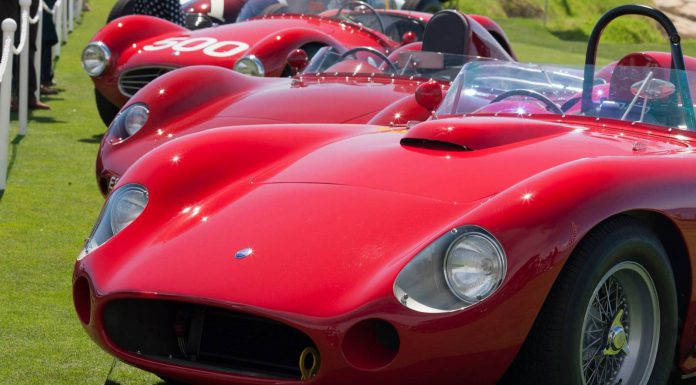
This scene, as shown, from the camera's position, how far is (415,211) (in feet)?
11.4

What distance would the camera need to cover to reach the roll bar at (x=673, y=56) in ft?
14.9

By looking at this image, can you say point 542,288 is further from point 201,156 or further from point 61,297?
point 61,297

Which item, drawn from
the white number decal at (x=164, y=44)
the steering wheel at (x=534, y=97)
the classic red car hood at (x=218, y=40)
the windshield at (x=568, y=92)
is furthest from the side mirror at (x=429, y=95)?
the white number decal at (x=164, y=44)

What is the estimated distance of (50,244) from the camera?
6395mm

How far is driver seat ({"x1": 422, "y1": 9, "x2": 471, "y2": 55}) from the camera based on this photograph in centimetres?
826

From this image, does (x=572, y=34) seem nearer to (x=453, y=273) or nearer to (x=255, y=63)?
(x=255, y=63)

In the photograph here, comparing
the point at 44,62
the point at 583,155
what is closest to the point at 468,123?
the point at 583,155

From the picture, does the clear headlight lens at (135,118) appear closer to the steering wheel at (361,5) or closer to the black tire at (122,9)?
the steering wheel at (361,5)

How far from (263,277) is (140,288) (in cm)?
37

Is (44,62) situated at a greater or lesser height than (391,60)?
lesser

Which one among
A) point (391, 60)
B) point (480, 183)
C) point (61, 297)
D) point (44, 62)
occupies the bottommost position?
point (44, 62)

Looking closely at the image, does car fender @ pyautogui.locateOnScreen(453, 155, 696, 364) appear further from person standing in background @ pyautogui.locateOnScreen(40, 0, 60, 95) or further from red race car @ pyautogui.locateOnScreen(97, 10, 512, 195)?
person standing in background @ pyautogui.locateOnScreen(40, 0, 60, 95)

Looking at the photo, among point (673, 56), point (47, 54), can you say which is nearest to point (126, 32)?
point (47, 54)

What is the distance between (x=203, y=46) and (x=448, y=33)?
2.49 meters
